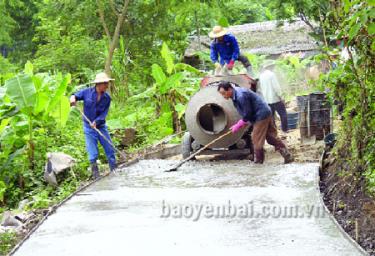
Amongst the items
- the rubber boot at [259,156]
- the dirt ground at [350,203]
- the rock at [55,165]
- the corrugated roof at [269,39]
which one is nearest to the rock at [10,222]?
the rock at [55,165]

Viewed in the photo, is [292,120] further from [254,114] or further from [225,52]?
[254,114]

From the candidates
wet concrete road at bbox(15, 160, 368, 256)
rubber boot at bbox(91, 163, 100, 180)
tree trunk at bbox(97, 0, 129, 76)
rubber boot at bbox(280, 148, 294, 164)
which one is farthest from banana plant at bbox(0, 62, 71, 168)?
tree trunk at bbox(97, 0, 129, 76)

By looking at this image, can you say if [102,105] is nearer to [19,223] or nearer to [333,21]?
[19,223]

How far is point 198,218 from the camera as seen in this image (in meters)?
7.29

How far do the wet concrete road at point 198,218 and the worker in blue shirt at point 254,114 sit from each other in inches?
29.2

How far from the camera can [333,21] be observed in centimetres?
930

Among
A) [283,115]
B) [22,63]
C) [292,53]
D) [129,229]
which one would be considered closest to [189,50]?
[292,53]

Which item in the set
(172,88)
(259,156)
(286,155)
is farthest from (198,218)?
(172,88)

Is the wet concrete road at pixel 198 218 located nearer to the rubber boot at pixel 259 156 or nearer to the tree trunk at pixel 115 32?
the rubber boot at pixel 259 156

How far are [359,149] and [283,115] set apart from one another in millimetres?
6785

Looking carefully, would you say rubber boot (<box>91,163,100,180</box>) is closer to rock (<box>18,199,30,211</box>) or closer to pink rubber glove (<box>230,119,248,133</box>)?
rock (<box>18,199,30,211</box>)

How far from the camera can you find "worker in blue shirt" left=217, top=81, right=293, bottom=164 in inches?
413

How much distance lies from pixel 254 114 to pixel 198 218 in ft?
12.4

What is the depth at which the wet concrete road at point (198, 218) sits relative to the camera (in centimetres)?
618
